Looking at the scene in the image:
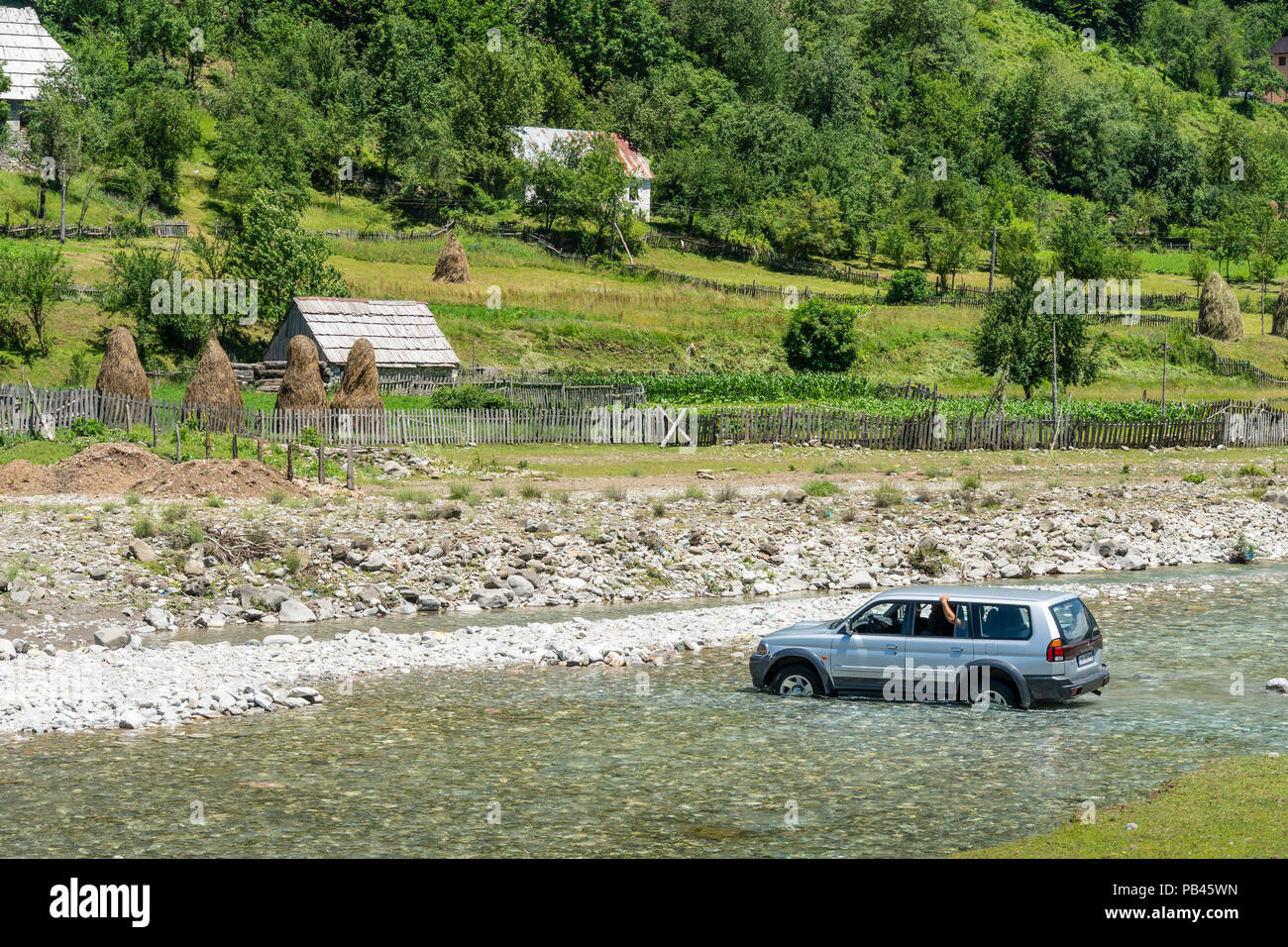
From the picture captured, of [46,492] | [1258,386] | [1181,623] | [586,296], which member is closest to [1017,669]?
[1181,623]

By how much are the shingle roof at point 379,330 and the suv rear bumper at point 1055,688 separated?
43.7 m

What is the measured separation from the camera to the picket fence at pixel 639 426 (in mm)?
45281

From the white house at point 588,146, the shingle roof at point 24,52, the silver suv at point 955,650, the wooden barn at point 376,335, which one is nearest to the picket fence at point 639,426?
the wooden barn at point 376,335

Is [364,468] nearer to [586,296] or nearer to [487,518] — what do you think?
[487,518]

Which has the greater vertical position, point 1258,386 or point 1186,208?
point 1186,208

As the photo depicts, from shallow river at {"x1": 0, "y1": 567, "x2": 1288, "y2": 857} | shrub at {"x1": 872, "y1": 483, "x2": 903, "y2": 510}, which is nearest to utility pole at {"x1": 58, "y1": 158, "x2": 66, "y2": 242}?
shrub at {"x1": 872, "y1": 483, "x2": 903, "y2": 510}

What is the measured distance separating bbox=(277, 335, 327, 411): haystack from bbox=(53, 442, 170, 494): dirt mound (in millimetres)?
11748

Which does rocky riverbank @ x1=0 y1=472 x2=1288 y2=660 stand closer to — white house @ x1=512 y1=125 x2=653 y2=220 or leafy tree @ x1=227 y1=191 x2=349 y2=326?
leafy tree @ x1=227 y1=191 x2=349 y2=326

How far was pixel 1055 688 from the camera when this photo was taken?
19219 mm

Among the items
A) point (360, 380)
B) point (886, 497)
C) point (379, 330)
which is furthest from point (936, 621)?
point (379, 330)

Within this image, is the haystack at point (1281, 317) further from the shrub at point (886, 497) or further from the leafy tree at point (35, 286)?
the leafy tree at point (35, 286)

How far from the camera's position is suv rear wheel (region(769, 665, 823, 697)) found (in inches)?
827

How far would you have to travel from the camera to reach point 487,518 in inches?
1371

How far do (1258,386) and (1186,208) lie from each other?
6215 centimetres
